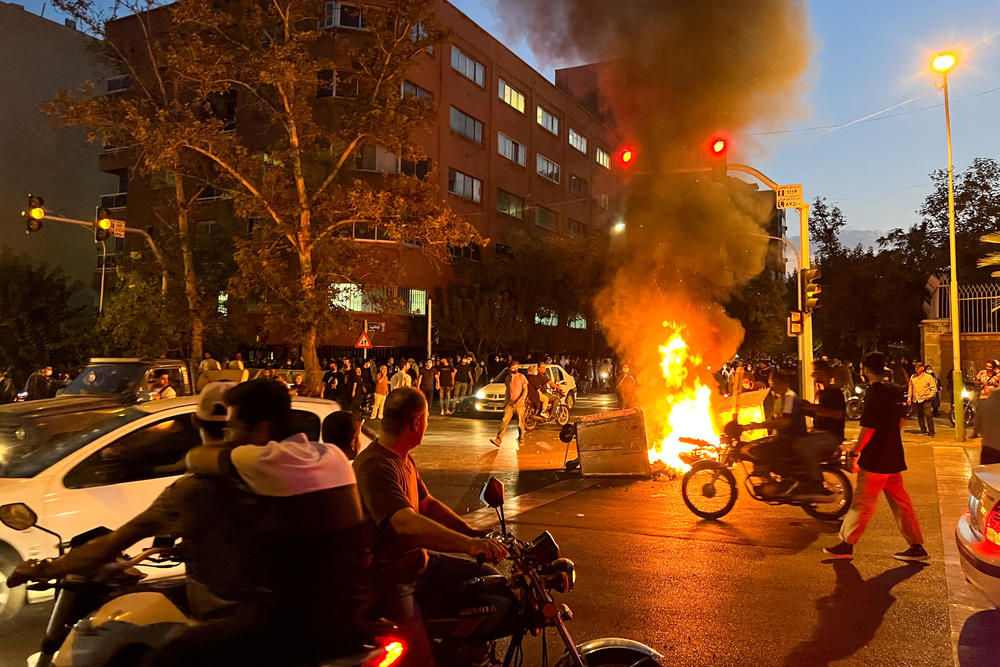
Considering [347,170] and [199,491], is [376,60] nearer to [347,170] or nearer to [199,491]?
[347,170]

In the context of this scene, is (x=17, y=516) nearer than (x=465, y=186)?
Yes

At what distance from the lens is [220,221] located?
3006cm

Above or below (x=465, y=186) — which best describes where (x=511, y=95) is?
above

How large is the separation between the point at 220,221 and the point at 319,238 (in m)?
13.8

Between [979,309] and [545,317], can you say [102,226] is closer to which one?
[979,309]

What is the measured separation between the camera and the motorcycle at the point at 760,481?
7.89 m

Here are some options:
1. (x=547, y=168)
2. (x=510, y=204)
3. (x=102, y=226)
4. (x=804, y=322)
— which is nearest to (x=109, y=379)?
(x=102, y=226)

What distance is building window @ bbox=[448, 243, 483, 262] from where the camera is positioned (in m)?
36.4

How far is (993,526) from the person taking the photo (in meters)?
4.57

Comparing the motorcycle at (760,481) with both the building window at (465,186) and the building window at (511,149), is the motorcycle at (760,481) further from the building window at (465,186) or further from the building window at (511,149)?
the building window at (511,149)

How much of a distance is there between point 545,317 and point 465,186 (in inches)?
298

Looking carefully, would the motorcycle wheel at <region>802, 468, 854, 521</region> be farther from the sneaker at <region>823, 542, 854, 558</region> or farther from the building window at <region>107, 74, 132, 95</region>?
the building window at <region>107, 74, 132, 95</region>

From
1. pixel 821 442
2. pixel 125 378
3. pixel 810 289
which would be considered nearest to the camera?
pixel 821 442

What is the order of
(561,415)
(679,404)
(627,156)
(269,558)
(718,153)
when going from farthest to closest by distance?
(561,415) → (679,404) → (718,153) → (627,156) → (269,558)
